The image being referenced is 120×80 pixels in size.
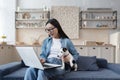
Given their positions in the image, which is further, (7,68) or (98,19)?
(98,19)

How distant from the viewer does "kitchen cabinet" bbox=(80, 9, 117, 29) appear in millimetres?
6676

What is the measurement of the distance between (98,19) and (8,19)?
2.72m

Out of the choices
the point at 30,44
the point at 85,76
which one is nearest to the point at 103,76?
the point at 85,76

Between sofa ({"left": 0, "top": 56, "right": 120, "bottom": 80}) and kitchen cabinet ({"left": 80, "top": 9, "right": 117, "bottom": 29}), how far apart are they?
3079 mm

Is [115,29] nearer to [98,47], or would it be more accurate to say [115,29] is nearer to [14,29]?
[98,47]

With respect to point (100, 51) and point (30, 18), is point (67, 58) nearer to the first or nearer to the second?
point (100, 51)

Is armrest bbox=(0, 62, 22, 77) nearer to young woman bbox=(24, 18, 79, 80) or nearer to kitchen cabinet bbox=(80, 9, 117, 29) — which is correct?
young woman bbox=(24, 18, 79, 80)

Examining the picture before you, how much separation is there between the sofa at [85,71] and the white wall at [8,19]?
303 centimetres

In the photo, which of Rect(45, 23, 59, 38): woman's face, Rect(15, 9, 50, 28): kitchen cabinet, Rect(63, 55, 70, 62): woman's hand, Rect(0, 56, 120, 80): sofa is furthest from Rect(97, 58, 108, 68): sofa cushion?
Rect(15, 9, 50, 28): kitchen cabinet

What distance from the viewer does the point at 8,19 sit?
6.70m

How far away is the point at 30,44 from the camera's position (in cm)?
652

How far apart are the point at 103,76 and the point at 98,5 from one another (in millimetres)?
4087

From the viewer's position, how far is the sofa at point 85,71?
2.96m

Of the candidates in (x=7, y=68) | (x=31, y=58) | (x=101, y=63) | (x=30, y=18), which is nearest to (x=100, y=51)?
(x=30, y=18)
